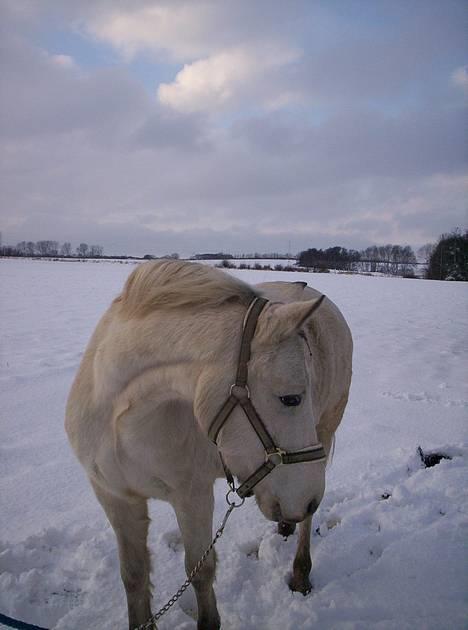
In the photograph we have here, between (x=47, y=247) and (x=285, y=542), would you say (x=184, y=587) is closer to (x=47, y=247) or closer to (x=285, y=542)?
(x=285, y=542)

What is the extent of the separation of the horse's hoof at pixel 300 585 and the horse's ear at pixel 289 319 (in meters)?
2.02

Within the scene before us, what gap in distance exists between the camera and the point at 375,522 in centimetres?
299

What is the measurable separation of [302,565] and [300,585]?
12cm

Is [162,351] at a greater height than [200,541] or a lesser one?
greater

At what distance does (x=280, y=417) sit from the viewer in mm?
1602

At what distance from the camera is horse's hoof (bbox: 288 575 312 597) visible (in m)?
2.51

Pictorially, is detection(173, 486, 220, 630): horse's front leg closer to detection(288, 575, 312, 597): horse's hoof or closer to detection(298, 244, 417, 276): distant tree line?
detection(288, 575, 312, 597): horse's hoof

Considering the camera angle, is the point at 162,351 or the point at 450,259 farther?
the point at 450,259

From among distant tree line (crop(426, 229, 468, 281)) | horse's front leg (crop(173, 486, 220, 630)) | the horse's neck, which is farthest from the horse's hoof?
distant tree line (crop(426, 229, 468, 281))

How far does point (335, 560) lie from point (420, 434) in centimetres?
225

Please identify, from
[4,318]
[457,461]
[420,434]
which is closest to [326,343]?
[457,461]

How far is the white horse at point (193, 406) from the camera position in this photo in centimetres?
159

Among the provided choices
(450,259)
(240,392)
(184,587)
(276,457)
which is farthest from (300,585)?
(450,259)

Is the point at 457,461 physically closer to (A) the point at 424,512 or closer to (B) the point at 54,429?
(A) the point at 424,512
